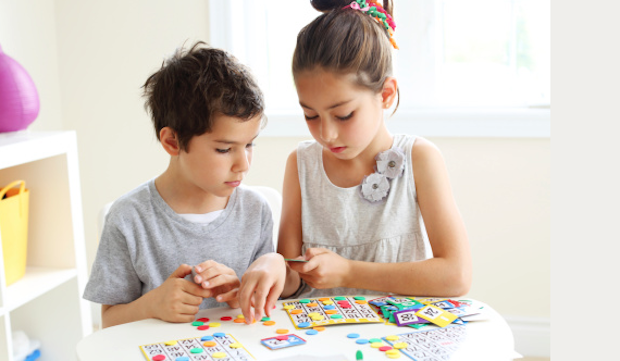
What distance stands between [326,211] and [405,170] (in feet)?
0.66

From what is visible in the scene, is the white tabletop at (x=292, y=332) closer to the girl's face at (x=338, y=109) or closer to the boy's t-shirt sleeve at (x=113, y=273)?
the boy's t-shirt sleeve at (x=113, y=273)

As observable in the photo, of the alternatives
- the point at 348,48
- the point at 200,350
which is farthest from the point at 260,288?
the point at 348,48

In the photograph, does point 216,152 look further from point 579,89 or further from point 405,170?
point 579,89

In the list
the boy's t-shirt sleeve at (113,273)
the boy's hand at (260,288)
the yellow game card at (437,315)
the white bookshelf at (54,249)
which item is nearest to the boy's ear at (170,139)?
the boy's t-shirt sleeve at (113,273)

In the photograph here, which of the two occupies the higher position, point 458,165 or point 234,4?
point 234,4

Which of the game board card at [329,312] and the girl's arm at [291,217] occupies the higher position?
the girl's arm at [291,217]

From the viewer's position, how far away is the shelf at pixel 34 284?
175 centimetres

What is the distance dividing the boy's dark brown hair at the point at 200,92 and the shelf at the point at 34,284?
2.72ft

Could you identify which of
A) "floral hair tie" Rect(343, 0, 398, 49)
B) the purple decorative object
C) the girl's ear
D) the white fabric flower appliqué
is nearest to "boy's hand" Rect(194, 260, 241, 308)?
the white fabric flower appliqué

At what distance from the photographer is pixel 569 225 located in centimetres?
50

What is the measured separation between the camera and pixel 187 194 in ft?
4.25

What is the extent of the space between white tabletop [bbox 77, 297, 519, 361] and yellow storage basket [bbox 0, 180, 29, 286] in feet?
3.03

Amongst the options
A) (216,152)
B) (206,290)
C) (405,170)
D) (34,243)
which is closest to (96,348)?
(206,290)

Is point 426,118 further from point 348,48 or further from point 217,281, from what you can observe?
point 217,281
